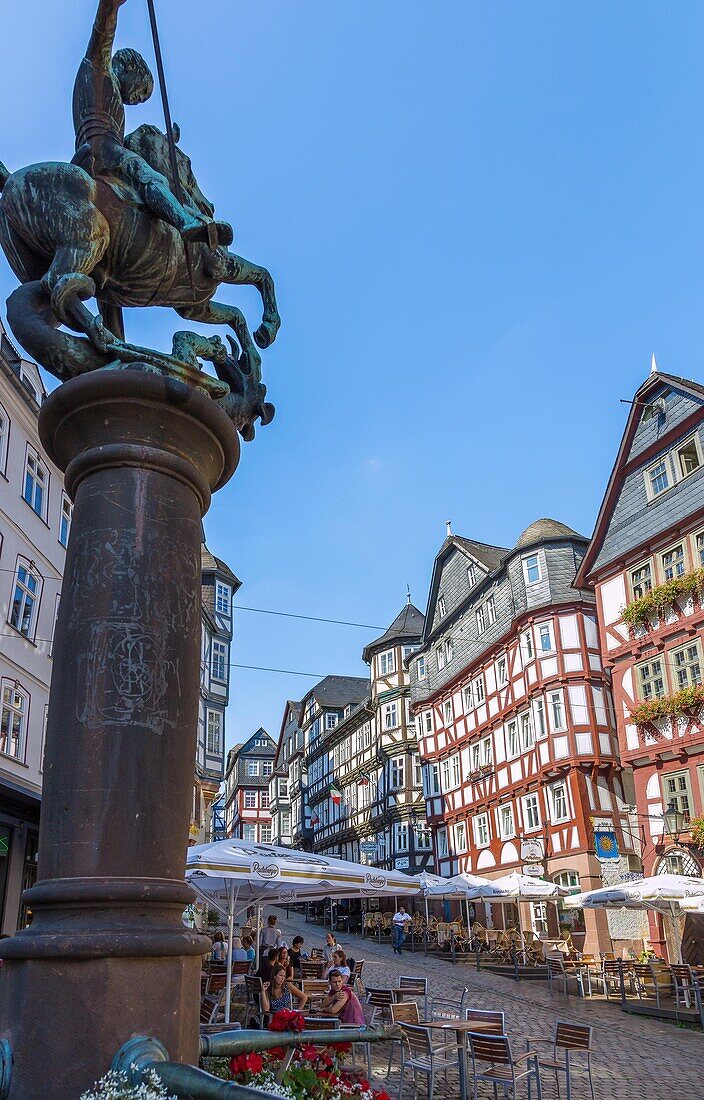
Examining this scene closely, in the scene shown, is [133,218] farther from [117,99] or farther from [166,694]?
[166,694]

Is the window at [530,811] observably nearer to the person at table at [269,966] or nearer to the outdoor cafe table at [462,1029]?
the person at table at [269,966]

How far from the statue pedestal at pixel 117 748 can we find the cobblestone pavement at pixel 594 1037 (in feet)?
24.4

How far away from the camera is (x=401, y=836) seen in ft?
153

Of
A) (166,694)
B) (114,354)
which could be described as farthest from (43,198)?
(166,694)

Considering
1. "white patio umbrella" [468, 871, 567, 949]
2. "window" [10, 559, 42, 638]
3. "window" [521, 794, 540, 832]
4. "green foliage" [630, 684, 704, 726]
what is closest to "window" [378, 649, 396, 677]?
"window" [521, 794, 540, 832]

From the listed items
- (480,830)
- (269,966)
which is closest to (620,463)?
(480,830)

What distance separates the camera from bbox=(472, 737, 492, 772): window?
3712 cm

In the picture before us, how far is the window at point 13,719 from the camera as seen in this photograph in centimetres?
2028

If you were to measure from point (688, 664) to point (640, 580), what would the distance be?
3581mm

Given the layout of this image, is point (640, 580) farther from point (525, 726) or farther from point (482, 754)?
point (482, 754)

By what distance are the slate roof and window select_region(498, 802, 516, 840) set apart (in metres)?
10.0

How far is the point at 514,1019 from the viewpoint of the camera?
628 inches

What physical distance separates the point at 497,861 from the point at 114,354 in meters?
33.9

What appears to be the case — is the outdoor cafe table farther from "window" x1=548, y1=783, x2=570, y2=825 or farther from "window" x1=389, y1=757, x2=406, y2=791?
"window" x1=389, y1=757, x2=406, y2=791
